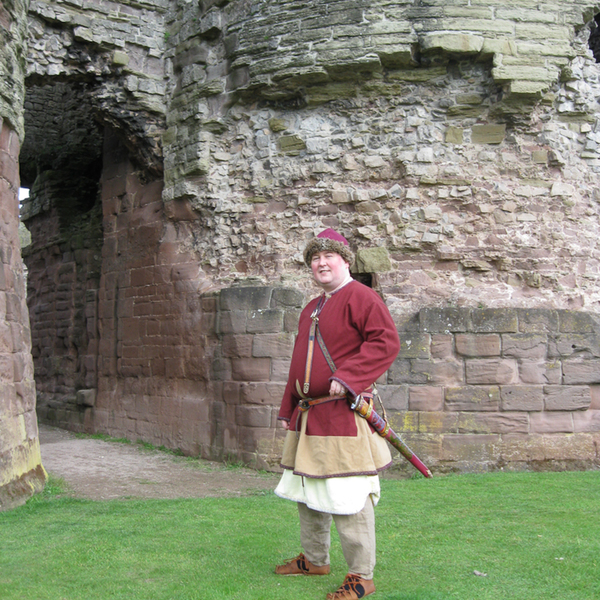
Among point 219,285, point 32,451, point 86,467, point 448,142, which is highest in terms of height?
point 448,142

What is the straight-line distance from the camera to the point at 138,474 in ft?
24.5

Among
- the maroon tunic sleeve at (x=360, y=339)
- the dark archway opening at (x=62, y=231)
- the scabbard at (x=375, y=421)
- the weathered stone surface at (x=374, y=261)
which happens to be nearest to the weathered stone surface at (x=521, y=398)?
the weathered stone surface at (x=374, y=261)

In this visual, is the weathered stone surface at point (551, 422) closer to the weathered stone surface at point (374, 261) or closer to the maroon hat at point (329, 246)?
the weathered stone surface at point (374, 261)

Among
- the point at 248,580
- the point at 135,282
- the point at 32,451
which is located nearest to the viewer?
the point at 248,580

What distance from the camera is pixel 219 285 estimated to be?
335 inches

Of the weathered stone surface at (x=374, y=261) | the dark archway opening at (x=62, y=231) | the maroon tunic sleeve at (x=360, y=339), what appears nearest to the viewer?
the maroon tunic sleeve at (x=360, y=339)

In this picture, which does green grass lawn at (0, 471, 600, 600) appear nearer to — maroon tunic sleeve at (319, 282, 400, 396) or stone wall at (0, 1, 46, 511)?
stone wall at (0, 1, 46, 511)

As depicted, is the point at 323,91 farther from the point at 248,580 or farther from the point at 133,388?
the point at 248,580

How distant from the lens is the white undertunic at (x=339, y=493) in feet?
11.3

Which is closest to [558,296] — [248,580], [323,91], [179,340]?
[323,91]

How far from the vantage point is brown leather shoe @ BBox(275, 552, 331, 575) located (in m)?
3.78

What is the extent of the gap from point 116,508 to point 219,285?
11.4ft

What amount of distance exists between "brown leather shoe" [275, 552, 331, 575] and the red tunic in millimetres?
735

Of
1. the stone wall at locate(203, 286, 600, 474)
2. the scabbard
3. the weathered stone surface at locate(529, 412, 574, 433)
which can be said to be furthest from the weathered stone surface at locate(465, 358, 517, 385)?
the scabbard
